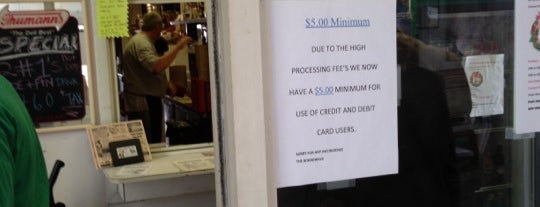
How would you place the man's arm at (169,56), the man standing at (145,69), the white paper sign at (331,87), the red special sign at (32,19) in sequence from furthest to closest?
the man's arm at (169,56)
the man standing at (145,69)
the red special sign at (32,19)
the white paper sign at (331,87)

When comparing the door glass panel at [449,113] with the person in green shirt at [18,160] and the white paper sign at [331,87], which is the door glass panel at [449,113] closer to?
the white paper sign at [331,87]

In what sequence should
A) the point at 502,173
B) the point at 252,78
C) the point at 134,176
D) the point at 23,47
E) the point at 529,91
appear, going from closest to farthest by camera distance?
the point at 252,78 → the point at 529,91 → the point at 502,173 → the point at 134,176 → the point at 23,47

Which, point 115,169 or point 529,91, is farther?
point 115,169

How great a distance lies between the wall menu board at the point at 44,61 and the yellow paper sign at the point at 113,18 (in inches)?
5.3

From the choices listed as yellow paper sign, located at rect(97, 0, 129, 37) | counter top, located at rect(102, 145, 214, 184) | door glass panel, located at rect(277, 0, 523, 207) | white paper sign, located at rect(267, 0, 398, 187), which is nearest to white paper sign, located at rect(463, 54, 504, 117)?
door glass panel, located at rect(277, 0, 523, 207)

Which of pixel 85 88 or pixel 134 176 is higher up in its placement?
pixel 85 88

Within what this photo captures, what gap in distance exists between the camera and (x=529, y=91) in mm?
1290

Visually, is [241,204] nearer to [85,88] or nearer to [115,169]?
[115,169]

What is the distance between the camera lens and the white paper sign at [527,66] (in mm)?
1266

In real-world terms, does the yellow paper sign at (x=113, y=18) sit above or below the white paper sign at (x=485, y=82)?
above

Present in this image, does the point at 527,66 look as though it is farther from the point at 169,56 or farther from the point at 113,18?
the point at 169,56

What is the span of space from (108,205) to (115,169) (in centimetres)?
41

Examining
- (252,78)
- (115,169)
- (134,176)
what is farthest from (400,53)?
(115,169)

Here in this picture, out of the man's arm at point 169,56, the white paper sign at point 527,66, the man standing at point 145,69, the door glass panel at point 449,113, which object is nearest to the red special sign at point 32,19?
the man standing at point 145,69
